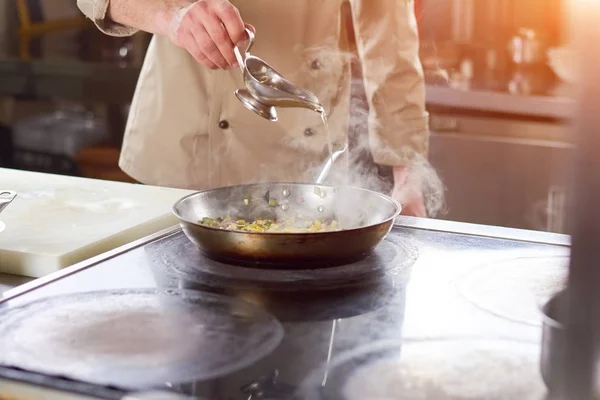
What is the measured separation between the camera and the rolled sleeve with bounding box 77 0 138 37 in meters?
1.63

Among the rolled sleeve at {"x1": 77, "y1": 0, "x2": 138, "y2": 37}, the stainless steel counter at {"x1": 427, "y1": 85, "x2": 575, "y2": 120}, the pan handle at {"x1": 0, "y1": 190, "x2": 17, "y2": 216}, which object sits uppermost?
the rolled sleeve at {"x1": 77, "y1": 0, "x2": 138, "y2": 37}

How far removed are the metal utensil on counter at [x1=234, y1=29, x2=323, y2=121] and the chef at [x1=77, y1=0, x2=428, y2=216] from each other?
37 cm

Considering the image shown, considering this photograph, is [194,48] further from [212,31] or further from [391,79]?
[391,79]

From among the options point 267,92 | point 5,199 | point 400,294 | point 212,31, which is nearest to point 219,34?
point 212,31

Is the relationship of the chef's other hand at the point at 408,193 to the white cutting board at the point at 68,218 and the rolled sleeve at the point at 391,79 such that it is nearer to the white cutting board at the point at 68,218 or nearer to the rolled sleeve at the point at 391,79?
the rolled sleeve at the point at 391,79

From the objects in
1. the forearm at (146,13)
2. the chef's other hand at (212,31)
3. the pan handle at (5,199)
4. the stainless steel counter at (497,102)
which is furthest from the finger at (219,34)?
the stainless steel counter at (497,102)

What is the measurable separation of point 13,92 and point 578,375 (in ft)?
10.4

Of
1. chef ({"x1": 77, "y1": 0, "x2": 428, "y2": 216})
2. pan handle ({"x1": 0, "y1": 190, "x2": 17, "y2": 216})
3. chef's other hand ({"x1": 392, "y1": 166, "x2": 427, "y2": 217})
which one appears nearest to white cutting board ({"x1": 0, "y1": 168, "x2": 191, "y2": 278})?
pan handle ({"x1": 0, "y1": 190, "x2": 17, "y2": 216})

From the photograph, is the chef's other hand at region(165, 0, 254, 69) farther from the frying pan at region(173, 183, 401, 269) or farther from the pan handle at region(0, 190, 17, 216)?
the pan handle at region(0, 190, 17, 216)

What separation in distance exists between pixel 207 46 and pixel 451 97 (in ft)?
5.04

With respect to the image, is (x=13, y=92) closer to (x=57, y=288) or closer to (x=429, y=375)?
(x=57, y=288)

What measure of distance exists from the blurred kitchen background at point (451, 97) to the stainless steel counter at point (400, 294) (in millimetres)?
1465

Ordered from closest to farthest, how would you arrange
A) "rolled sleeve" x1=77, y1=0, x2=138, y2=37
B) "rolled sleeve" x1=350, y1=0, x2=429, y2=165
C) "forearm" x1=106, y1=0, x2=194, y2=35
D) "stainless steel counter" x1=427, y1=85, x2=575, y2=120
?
"forearm" x1=106, y1=0, x2=194, y2=35 → "rolled sleeve" x1=77, y1=0, x2=138, y2=37 → "rolled sleeve" x1=350, y1=0, x2=429, y2=165 → "stainless steel counter" x1=427, y1=85, x2=575, y2=120

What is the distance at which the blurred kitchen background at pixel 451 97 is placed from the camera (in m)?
2.67
